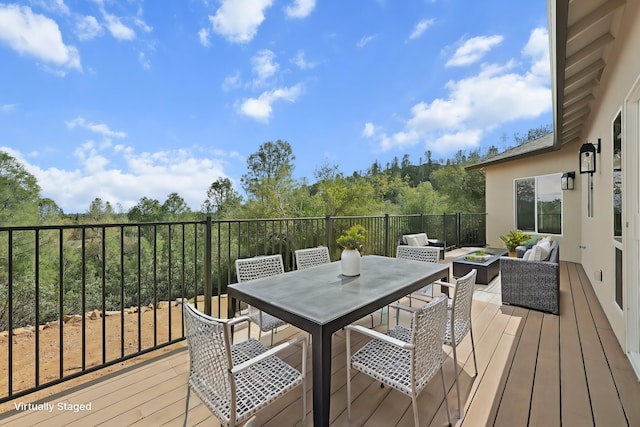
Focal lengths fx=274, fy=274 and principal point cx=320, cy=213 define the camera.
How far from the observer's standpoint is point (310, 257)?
3070 mm

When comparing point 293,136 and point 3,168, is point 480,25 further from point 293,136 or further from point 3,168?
point 3,168

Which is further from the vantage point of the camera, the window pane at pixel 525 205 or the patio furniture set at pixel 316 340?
the window pane at pixel 525 205

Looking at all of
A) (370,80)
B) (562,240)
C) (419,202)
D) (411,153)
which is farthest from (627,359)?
(411,153)

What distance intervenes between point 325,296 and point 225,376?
759mm

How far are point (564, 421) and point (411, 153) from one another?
18292mm

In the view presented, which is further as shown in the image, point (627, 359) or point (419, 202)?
point (419, 202)

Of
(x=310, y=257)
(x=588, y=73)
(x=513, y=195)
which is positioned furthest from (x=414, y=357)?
(x=513, y=195)

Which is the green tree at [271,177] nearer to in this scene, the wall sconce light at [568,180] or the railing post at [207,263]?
the wall sconce light at [568,180]

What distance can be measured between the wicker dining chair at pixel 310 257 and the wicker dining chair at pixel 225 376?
149cm

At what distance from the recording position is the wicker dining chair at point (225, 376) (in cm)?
116

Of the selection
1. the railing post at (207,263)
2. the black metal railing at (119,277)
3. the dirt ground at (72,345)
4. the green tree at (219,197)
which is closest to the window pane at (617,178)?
the black metal railing at (119,277)

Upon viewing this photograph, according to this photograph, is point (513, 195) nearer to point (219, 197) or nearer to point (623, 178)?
point (623, 178)

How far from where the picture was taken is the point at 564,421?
62.4 inches

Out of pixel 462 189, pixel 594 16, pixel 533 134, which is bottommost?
pixel 462 189
